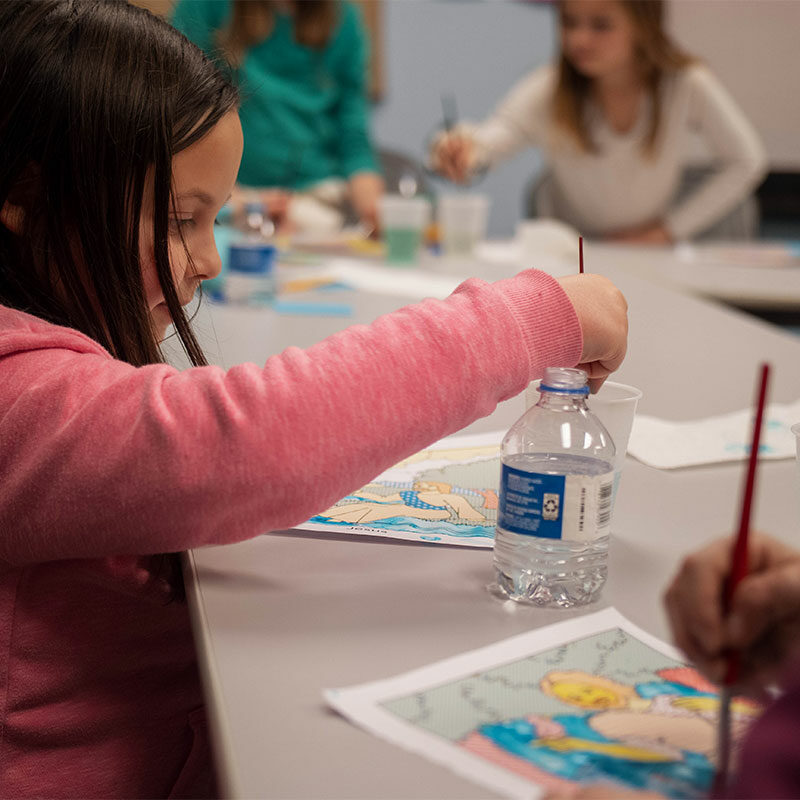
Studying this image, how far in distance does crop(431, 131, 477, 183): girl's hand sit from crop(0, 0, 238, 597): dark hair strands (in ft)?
5.80

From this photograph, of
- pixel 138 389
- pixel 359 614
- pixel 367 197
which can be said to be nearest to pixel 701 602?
pixel 359 614

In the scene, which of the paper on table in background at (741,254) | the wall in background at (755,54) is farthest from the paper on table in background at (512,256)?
the wall in background at (755,54)

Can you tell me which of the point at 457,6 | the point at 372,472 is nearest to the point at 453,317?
the point at 372,472

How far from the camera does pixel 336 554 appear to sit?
0.66m

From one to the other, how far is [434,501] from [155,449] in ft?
0.92

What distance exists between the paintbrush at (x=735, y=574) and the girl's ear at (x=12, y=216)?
0.51 metres

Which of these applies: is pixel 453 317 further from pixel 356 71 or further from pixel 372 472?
pixel 356 71

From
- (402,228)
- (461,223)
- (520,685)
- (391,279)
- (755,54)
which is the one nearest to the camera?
(520,685)

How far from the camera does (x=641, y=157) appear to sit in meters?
2.74

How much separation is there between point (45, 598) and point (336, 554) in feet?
0.64

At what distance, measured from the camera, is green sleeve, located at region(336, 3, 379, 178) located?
9.40 ft

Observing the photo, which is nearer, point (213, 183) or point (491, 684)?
point (491, 684)

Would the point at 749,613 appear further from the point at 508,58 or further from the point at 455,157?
the point at 508,58

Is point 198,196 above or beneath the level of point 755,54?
beneath
